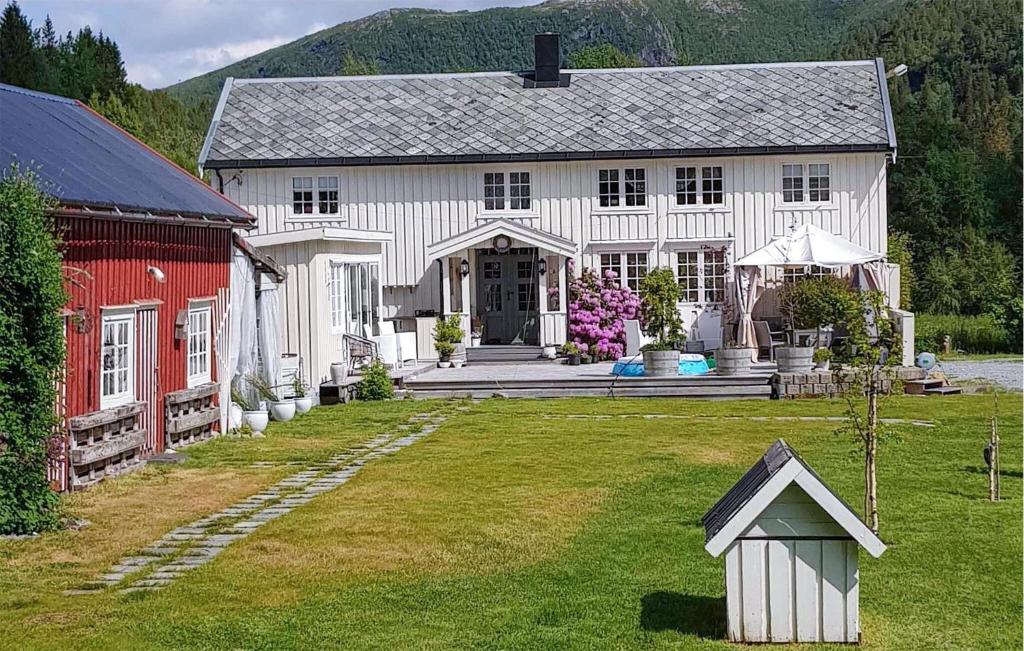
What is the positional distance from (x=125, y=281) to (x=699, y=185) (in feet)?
52.6

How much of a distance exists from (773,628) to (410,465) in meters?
7.21

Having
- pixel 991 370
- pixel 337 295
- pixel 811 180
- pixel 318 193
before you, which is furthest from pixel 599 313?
pixel 991 370

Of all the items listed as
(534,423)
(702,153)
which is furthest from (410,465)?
(702,153)

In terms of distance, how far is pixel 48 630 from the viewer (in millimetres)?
8266

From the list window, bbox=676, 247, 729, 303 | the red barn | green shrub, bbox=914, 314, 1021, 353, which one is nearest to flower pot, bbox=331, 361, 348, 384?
the red barn

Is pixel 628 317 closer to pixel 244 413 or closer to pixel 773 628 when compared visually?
pixel 244 413

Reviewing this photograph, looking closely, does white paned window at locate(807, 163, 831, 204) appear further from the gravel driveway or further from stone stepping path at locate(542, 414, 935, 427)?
stone stepping path at locate(542, 414, 935, 427)

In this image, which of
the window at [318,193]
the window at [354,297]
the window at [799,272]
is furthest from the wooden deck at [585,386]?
the window at [318,193]

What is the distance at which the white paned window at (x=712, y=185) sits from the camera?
28.5 m

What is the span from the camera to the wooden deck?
73.1 ft

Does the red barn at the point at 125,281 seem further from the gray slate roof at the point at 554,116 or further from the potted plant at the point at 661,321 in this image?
the gray slate roof at the point at 554,116

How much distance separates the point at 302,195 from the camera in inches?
1143

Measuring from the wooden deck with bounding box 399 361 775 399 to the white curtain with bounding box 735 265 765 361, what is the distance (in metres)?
2.38

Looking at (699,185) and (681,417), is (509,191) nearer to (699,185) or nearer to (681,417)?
(699,185)
